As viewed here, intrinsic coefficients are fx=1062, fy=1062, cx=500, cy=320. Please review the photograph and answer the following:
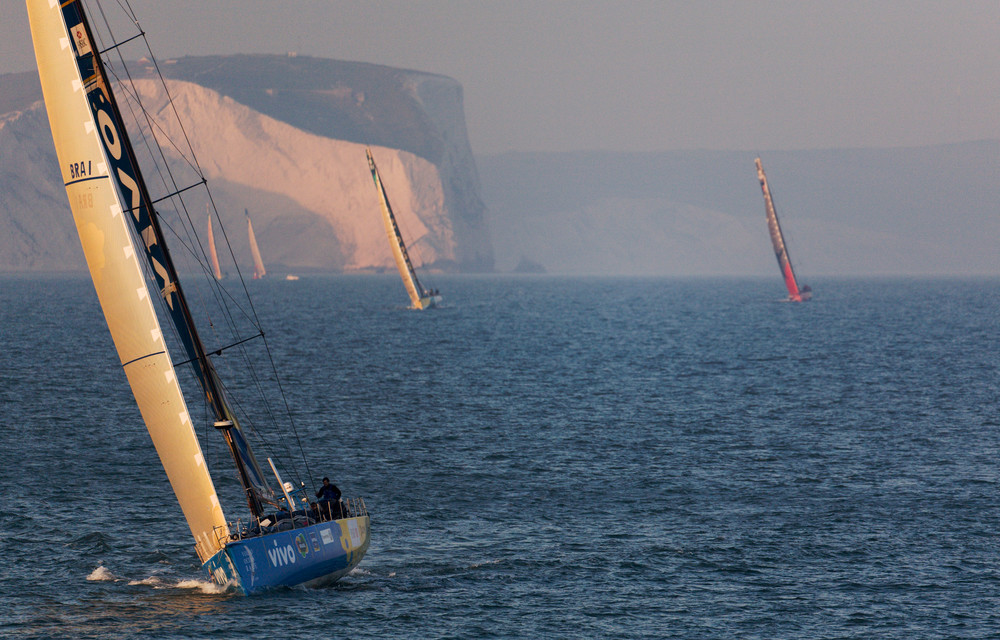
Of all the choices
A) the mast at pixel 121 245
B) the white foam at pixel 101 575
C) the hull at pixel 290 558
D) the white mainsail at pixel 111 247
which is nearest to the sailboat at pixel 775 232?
the hull at pixel 290 558

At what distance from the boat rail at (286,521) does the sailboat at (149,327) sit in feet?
0.09

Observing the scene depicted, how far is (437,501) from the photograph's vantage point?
1355 inches

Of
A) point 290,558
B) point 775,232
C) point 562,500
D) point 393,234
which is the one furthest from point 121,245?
point 775,232

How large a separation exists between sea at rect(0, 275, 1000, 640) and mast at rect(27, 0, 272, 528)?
11.8 ft

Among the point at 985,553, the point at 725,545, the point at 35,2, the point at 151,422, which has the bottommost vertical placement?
the point at 985,553

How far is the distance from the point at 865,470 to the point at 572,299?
477 feet

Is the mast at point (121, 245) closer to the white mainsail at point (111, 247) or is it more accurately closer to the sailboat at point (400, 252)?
the white mainsail at point (111, 247)

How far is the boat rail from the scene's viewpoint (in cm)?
2420

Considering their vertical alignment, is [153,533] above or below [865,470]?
above

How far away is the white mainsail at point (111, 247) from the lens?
2180 centimetres

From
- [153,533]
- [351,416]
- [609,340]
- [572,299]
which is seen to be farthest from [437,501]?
[572,299]

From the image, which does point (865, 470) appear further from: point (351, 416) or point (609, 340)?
point (609, 340)

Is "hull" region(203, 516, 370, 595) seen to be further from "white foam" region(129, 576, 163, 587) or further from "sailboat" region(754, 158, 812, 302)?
"sailboat" region(754, 158, 812, 302)

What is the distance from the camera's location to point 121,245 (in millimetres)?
22578
